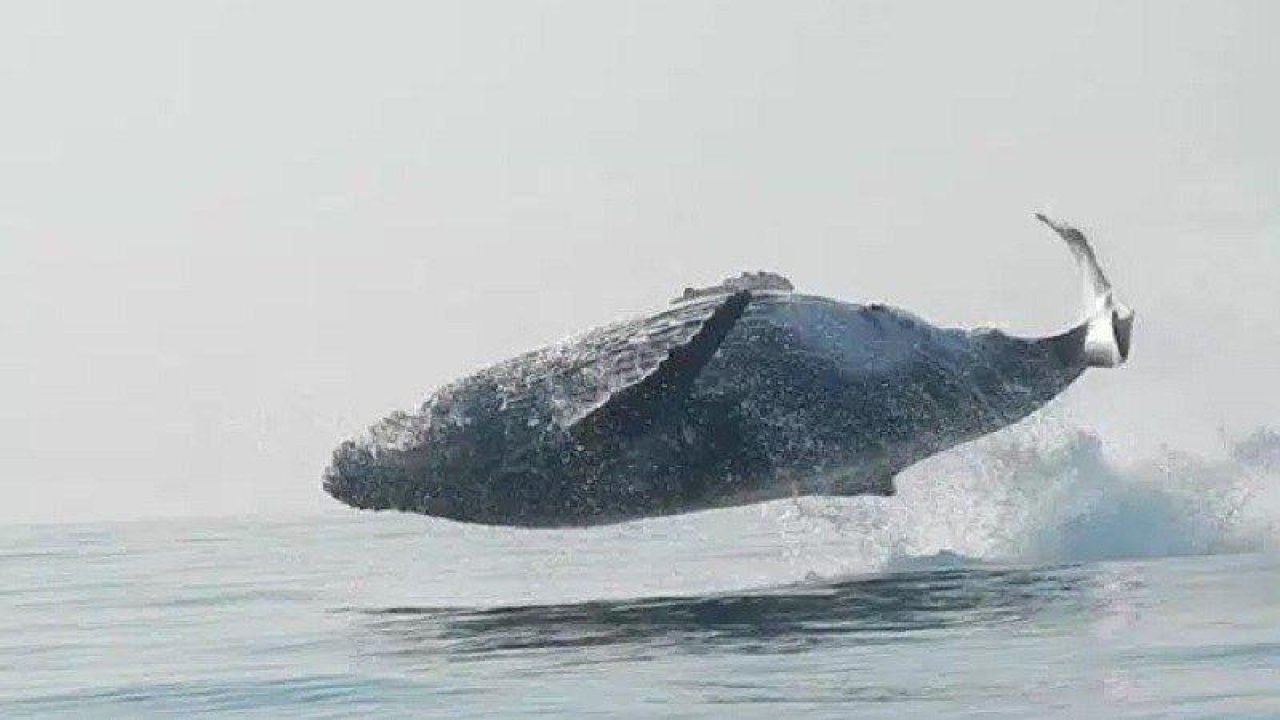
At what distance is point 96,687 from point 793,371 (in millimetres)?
6330

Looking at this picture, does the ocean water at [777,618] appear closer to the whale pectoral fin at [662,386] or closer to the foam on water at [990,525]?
the foam on water at [990,525]

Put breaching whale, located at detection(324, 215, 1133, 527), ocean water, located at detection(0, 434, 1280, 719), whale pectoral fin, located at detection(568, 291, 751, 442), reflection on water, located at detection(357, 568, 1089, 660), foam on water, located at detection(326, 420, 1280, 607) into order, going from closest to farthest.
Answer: ocean water, located at detection(0, 434, 1280, 719), reflection on water, located at detection(357, 568, 1089, 660), whale pectoral fin, located at detection(568, 291, 751, 442), breaching whale, located at detection(324, 215, 1133, 527), foam on water, located at detection(326, 420, 1280, 607)

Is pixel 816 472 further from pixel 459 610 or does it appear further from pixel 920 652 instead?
pixel 920 652

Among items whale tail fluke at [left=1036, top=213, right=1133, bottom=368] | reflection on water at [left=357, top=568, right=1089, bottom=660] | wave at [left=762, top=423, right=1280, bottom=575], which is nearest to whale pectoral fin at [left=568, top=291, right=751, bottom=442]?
reflection on water at [left=357, top=568, right=1089, bottom=660]

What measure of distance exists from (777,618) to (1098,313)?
14.0ft

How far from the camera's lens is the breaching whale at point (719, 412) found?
1958cm

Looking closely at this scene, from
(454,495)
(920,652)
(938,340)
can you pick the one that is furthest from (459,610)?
(920,652)

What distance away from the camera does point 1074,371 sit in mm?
20422

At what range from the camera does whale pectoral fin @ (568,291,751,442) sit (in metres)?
18.5

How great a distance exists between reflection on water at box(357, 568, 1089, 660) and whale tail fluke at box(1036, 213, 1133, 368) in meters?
1.91

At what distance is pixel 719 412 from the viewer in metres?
19.7

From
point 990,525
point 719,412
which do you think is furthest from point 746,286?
point 990,525

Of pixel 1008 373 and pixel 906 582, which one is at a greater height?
pixel 1008 373

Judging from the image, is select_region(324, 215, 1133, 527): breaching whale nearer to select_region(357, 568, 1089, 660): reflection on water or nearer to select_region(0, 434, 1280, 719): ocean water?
select_region(357, 568, 1089, 660): reflection on water
